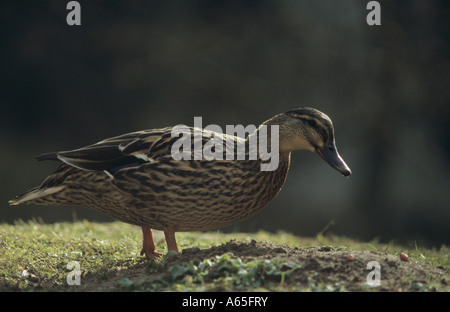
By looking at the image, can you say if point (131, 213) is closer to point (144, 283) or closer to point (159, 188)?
point (159, 188)

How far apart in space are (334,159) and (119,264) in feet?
7.29

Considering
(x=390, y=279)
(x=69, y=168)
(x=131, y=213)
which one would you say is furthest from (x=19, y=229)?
(x=390, y=279)

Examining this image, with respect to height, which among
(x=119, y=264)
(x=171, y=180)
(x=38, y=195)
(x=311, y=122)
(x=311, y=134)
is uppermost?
(x=311, y=122)

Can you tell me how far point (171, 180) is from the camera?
468 centimetres

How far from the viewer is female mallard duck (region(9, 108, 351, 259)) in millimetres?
4684

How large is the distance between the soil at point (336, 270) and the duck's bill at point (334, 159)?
77cm

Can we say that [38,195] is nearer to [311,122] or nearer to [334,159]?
[311,122]

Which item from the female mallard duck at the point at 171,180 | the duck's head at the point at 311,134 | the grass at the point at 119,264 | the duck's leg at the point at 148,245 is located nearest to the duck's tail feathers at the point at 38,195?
the female mallard duck at the point at 171,180

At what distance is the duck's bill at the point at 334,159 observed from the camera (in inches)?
182

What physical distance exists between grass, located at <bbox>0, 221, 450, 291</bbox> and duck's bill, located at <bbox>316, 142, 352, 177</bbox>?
2.41 ft

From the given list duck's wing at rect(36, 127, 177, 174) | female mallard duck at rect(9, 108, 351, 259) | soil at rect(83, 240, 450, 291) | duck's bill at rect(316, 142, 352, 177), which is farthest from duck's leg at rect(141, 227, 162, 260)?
duck's bill at rect(316, 142, 352, 177)

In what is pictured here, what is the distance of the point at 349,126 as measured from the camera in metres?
11.0

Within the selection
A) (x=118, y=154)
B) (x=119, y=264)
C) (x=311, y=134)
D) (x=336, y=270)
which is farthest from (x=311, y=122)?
(x=119, y=264)
